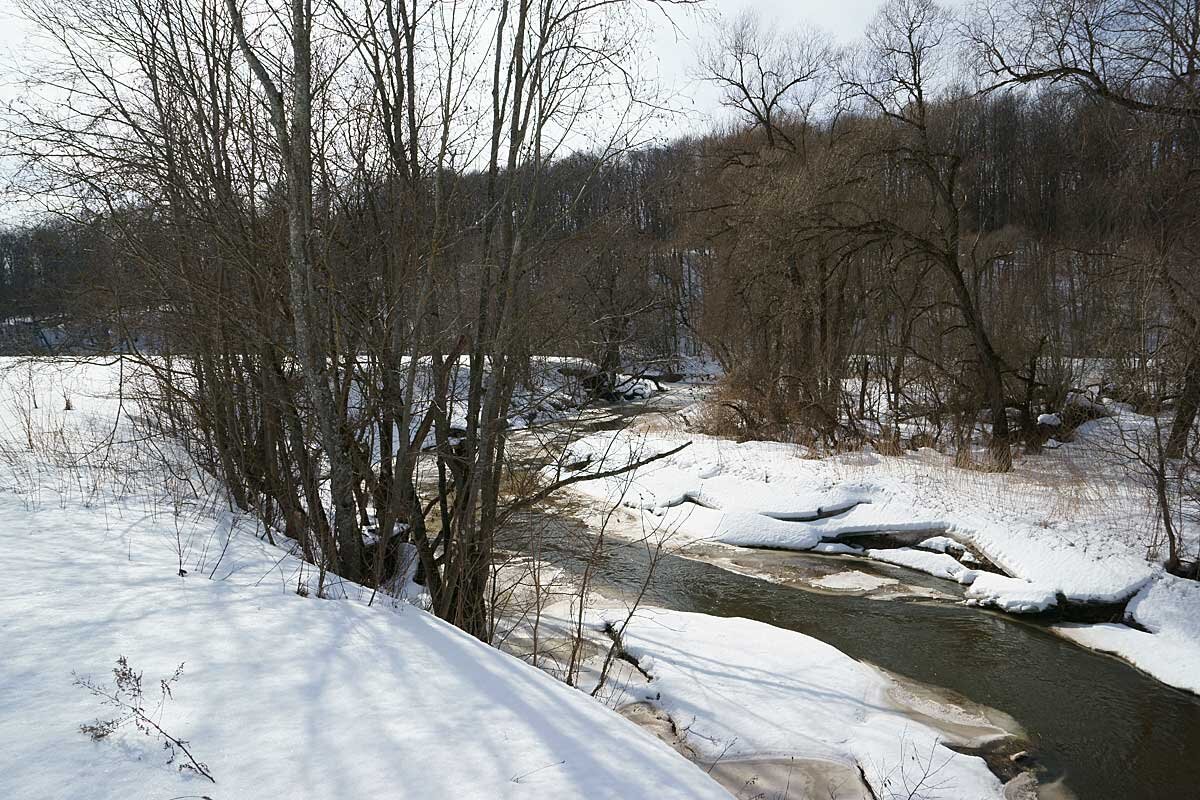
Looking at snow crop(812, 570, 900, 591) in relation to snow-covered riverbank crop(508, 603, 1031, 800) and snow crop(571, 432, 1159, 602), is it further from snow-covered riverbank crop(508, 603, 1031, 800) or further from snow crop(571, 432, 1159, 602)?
snow-covered riverbank crop(508, 603, 1031, 800)

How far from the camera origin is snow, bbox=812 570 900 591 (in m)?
9.45

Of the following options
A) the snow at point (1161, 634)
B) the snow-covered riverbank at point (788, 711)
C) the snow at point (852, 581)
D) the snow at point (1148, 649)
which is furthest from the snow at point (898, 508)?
the snow-covered riverbank at point (788, 711)

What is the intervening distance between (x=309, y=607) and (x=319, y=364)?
7.40ft

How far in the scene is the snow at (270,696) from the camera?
2.28 metres

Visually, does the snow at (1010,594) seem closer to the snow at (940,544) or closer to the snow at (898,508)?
the snow at (898,508)

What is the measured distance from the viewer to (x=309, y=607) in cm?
392

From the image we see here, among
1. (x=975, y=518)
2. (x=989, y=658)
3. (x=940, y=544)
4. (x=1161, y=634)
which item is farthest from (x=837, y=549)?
(x=1161, y=634)

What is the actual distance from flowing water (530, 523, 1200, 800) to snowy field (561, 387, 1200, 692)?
39 centimetres

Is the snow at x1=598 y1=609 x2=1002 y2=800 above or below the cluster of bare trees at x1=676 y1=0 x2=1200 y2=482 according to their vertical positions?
below

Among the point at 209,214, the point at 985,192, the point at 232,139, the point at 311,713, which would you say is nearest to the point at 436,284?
the point at 209,214

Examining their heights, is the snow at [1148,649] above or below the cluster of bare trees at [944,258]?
below

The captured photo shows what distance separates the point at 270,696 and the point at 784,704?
432 cm

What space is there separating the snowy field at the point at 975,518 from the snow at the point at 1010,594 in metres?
0.01

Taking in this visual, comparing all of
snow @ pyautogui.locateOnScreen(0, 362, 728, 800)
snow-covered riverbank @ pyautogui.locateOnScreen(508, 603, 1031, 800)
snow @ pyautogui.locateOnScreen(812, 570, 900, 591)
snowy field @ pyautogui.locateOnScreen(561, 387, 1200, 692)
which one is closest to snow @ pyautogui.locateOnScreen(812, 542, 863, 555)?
snowy field @ pyautogui.locateOnScreen(561, 387, 1200, 692)
